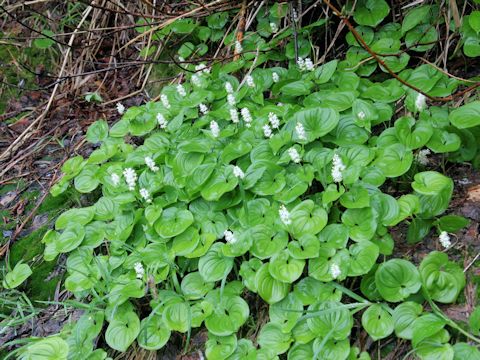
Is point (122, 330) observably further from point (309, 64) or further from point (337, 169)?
point (309, 64)

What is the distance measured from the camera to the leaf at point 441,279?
2031 millimetres

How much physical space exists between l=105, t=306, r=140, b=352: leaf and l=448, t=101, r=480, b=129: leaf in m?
1.79

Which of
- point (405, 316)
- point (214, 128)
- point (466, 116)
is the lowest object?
point (405, 316)

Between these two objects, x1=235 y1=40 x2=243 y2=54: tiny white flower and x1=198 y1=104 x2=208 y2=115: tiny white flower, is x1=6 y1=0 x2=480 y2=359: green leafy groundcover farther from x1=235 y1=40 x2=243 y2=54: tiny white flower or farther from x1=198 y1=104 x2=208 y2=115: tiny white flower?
x1=235 y1=40 x2=243 y2=54: tiny white flower

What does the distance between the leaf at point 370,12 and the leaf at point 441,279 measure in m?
1.68

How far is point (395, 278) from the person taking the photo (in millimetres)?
2078

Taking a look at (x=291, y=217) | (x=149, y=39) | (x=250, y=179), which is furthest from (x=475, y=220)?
(x=149, y=39)

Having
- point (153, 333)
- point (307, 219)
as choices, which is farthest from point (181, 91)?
point (153, 333)

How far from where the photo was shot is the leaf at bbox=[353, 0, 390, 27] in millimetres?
3119

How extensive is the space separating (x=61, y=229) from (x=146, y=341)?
3.58 ft

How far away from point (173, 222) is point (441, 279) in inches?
51.3

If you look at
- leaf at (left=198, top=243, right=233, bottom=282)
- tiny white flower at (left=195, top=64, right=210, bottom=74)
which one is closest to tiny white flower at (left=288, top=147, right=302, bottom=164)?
leaf at (left=198, top=243, right=233, bottom=282)

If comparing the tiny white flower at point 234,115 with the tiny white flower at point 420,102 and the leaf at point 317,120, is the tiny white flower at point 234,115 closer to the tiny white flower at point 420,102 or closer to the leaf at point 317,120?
the leaf at point 317,120

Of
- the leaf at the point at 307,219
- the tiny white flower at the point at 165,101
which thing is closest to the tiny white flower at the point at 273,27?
the tiny white flower at the point at 165,101
